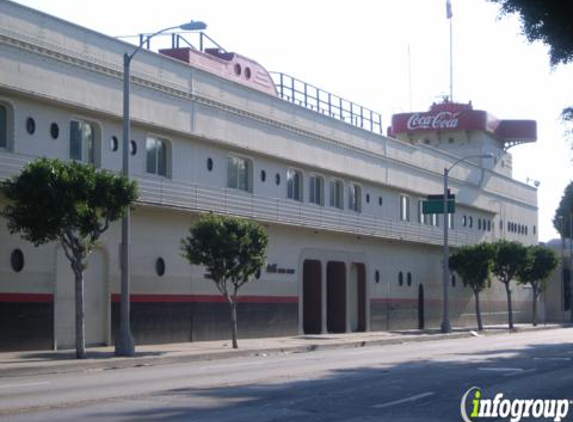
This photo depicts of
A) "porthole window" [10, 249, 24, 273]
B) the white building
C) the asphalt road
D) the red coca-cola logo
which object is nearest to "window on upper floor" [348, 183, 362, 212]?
the white building

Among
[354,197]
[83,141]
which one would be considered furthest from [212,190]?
[354,197]

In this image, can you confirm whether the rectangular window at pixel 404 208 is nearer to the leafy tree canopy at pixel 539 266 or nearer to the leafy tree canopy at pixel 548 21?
the leafy tree canopy at pixel 539 266

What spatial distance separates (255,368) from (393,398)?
26.1ft

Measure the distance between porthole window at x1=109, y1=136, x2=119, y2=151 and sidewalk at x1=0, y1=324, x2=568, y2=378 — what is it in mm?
6448

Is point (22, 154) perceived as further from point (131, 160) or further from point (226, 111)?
point (226, 111)

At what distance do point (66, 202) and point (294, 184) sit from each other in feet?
66.2

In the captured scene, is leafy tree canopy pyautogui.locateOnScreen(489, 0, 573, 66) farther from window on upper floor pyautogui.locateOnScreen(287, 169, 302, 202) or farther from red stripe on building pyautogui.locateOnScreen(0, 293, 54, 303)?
window on upper floor pyautogui.locateOnScreen(287, 169, 302, 202)

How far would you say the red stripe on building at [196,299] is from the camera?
3482 centimetres

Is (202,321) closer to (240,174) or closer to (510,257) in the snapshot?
(240,174)

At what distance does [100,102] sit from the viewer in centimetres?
3322

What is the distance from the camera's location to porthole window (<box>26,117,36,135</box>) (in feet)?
99.9

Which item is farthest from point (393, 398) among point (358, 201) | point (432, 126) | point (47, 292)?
point (432, 126)

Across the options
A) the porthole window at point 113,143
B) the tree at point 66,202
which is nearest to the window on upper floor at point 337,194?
the porthole window at point 113,143

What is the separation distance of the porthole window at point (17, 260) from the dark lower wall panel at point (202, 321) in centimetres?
456
